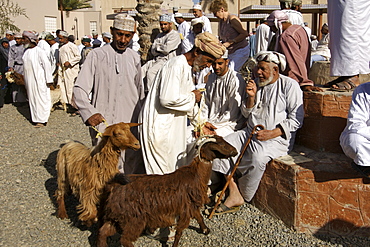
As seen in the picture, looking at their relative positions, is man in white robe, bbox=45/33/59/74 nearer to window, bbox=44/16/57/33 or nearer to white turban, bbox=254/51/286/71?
white turban, bbox=254/51/286/71

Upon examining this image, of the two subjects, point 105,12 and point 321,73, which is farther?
point 105,12

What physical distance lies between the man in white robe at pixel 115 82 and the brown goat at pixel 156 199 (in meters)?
1.04

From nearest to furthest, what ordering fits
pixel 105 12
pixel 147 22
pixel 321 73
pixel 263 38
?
pixel 321 73 < pixel 263 38 < pixel 147 22 < pixel 105 12

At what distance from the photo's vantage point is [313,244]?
4.25m

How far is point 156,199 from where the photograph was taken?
3.73 m

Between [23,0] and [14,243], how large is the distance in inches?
908

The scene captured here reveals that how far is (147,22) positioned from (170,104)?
8220 millimetres

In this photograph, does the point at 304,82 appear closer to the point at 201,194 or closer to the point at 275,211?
the point at 275,211

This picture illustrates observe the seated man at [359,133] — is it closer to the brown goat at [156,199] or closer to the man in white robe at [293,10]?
the brown goat at [156,199]

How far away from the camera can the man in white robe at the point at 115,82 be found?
462 cm

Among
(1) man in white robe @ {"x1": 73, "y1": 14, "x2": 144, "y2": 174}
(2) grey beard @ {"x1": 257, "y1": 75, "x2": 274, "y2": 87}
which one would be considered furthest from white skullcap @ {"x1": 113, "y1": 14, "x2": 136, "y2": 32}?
(2) grey beard @ {"x1": 257, "y1": 75, "x2": 274, "y2": 87}

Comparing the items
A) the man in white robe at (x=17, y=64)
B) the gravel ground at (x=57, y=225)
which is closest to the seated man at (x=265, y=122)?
the gravel ground at (x=57, y=225)

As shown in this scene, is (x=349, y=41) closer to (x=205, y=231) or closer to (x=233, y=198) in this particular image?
(x=233, y=198)

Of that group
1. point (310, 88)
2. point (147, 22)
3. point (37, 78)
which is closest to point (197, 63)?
point (310, 88)
